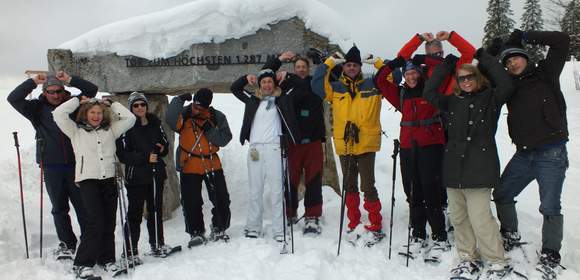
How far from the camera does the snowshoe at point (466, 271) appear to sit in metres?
4.09

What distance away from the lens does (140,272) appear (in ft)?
14.3

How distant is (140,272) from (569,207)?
6.88 m

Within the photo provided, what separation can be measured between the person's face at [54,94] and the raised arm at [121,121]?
2.32 feet

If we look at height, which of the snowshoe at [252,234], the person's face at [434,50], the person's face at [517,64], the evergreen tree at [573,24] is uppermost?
the evergreen tree at [573,24]

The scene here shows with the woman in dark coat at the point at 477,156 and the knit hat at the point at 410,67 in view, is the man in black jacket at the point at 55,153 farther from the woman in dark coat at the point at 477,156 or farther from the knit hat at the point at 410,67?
the woman in dark coat at the point at 477,156

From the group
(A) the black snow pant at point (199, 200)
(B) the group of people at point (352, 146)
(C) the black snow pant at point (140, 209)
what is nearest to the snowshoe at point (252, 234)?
(B) the group of people at point (352, 146)

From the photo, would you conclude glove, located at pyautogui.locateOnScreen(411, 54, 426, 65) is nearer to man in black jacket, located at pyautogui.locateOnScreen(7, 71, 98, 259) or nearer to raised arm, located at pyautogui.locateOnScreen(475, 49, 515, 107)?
raised arm, located at pyautogui.locateOnScreen(475, 49, 515, 107)

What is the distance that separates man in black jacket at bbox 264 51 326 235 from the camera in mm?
5562

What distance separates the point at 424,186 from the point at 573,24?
41.4 meters

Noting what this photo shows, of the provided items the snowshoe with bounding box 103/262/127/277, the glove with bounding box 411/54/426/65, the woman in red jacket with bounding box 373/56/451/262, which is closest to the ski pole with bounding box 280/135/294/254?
the woman in red jacket with bounding box 373/56/451/262

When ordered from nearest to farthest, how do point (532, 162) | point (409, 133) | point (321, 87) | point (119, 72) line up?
point (532, 162), point (409, 133), point (321, 87), point (119, 72)

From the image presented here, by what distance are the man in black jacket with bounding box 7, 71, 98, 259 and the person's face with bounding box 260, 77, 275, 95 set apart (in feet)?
7.61

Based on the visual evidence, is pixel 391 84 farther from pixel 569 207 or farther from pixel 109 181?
pixel 569 207

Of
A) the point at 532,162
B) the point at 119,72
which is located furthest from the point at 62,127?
the point at 532,162
